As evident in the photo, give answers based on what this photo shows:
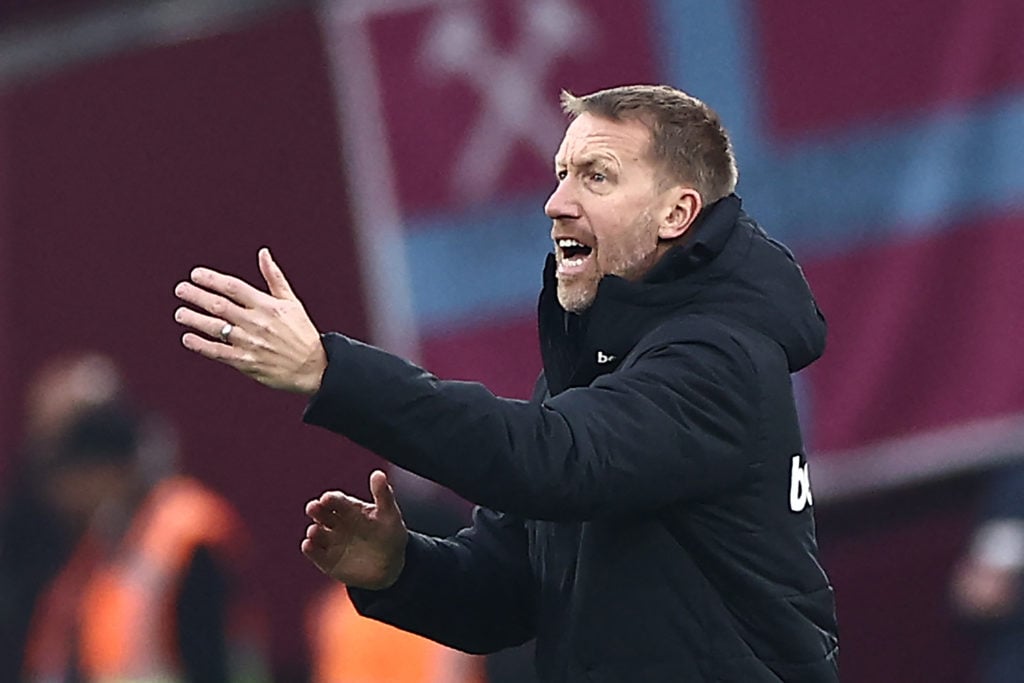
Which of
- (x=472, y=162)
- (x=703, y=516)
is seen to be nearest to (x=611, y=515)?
(x=703, y=516)

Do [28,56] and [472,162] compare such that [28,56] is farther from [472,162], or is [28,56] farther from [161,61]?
[472,162]

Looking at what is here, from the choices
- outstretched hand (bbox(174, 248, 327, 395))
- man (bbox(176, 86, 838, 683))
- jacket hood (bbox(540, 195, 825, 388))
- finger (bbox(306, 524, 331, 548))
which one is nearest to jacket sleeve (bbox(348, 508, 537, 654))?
man (bbox(176, 86, 838, 683))

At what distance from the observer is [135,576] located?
608 cm

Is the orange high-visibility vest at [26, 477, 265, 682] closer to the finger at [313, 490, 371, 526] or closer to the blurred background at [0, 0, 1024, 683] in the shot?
the blurred background at [0, 0, 1024, 683]

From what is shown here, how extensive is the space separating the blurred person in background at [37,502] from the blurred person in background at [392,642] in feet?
2.42

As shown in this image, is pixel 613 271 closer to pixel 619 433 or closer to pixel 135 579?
pixel 619 433

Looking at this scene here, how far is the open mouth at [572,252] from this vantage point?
10.4 ft

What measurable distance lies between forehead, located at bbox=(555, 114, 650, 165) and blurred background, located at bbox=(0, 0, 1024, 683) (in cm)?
273

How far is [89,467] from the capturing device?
20.5 ft

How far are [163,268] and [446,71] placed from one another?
3.26ft

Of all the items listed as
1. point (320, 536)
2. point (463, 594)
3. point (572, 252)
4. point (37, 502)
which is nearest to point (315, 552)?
point (320, 536)

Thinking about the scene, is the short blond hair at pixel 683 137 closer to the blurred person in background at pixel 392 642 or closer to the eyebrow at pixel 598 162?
the eyebrow at pixel 598 162

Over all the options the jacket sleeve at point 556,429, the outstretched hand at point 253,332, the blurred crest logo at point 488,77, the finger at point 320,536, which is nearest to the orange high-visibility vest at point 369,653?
the blurred crest logo at point 488,77

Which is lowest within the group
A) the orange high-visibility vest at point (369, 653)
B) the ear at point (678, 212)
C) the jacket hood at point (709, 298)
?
the orange high-visibility vest at point (369, 653)
